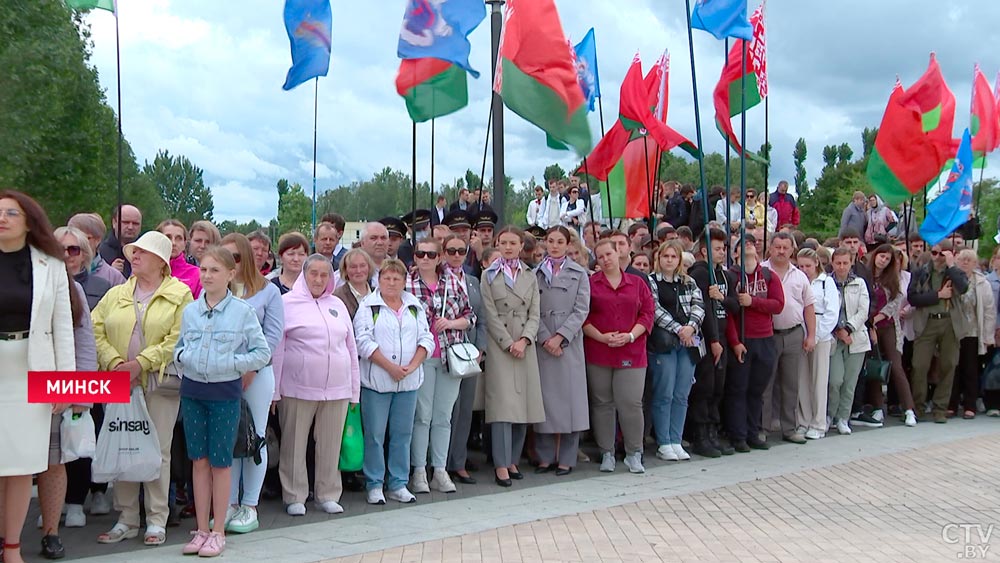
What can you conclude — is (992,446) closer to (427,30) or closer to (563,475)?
(563,475)

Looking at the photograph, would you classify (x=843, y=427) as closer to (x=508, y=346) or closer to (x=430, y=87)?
(x=508, y=346)

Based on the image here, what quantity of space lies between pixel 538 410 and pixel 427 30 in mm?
4059

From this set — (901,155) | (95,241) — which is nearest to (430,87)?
(95,241)

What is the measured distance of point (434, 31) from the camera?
1002 cm

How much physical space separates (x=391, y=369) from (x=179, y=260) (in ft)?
5.90

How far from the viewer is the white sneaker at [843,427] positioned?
11.0 m

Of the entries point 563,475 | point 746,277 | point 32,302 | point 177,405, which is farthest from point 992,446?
point 32,302

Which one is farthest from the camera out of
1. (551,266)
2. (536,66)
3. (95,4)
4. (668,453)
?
(536,66)

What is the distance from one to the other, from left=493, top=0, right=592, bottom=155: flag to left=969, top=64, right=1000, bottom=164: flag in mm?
8070

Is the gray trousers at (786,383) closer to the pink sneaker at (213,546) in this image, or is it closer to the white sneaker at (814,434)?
the white sneaker at (814,434)

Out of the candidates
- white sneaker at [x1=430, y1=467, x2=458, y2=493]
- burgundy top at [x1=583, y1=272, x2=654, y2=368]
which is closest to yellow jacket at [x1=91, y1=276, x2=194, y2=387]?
white sneaker at [x1=430, y1=467, x2=458, y2=493]

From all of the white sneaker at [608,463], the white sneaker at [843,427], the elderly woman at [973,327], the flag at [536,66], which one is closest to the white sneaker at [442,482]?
the white sneaker at [608,463]

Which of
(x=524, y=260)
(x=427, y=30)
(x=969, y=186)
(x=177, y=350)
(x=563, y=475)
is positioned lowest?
(x=563, y=475)

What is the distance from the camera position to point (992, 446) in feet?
33.8
